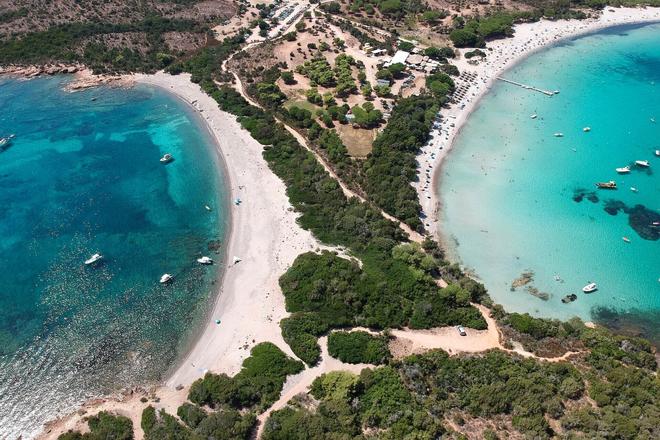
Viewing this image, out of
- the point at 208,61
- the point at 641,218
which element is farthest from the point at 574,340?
the point at 208,61

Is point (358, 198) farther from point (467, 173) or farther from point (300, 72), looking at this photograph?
point (300, 72)

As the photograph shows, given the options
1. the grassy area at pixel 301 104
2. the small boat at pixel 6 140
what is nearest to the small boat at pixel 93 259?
the small boat at pixel 6 140

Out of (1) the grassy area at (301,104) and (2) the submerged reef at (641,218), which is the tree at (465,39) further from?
(2) the submerged reef at (641,218)

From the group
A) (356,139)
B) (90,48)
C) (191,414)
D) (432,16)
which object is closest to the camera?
(191,414)

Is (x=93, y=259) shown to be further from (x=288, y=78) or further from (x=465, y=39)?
(x=465, y=39)

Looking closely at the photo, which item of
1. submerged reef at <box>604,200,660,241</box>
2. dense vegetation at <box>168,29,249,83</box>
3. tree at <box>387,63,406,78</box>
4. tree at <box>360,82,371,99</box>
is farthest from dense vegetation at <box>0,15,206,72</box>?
submerged reef at <box>604,200,660,241</box>

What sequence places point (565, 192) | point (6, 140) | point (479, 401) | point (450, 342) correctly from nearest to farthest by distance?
1. point (479, 401)
2. point (450, 342)
3. point (565, 192)
4. point (6, 140)

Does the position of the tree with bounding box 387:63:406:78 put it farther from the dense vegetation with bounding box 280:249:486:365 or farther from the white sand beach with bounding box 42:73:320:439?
the dense vegetation with bounding box 280:249:486:365
